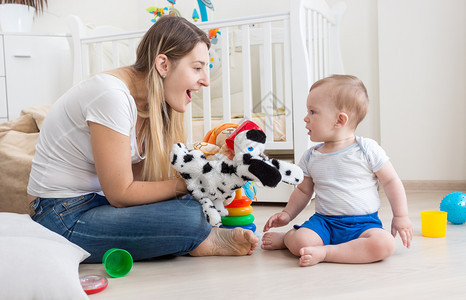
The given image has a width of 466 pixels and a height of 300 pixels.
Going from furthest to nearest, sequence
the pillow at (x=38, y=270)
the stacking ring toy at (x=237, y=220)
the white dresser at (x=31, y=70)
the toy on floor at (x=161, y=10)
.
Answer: the white dresser at (x=31, y=70), the toy on floor at (x=161, y=10), the stacking ring toy at (x=237, y=220), the pillow at (x=38, y=270)

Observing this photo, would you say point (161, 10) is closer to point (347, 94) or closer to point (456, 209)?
point (347, 94)

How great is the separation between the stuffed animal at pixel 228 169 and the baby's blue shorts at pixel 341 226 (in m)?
0.15

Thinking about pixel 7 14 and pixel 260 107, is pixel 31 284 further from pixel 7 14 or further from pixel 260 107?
pixel 7 14

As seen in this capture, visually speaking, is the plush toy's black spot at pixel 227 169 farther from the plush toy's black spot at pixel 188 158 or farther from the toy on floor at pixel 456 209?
the toy on floor at pixel 456 209

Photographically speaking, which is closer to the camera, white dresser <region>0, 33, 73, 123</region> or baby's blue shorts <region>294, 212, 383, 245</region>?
baby's blue shorts <region>294, 212, 383, 245</region>

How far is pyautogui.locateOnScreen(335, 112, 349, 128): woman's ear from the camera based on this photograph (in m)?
1.25

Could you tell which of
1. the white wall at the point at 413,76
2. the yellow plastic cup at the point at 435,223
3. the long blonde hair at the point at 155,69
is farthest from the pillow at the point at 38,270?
the white wall at the point at 413,76

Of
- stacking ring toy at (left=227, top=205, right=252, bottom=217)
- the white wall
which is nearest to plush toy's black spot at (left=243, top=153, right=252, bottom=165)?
stacking ring toy at (left=227, top=205, right=252, bottom=217)

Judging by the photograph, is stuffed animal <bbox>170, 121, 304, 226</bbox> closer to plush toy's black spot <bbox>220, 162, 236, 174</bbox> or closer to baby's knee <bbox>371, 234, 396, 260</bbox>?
plush toy's black spot <bbox>220, 162, 236, 174</bbox>

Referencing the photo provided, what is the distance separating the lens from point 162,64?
1.25 m

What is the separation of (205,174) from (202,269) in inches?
9.1

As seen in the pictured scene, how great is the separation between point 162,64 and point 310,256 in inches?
23.9

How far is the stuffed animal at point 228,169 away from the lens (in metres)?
1.15

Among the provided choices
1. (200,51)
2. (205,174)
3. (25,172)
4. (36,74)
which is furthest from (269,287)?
(36,74)
